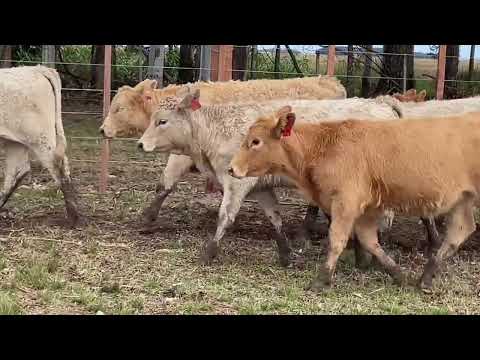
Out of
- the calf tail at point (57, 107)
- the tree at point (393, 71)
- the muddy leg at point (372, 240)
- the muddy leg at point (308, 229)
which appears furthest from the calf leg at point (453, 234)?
the tree at point (393, 71)

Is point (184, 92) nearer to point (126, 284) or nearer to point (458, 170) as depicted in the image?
point (126, 284)

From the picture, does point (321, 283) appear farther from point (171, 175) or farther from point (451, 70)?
point (451, 70)

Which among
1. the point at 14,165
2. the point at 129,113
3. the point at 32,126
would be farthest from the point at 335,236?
the point at 14,165

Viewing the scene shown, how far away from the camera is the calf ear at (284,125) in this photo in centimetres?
645

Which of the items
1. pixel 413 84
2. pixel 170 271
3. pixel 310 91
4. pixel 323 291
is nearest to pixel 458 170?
pixel 323 291

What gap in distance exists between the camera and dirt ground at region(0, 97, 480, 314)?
19.6 feet

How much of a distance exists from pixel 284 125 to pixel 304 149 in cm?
28

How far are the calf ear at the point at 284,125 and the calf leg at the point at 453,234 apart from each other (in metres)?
1.57

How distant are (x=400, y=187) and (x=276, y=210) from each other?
170 cm

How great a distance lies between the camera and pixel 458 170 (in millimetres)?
6359

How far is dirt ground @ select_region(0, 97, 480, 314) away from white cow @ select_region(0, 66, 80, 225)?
1.55 ft

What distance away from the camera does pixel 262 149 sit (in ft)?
21.6

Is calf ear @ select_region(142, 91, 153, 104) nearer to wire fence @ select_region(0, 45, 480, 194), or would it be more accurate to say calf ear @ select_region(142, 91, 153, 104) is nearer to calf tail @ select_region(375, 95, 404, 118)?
wire fence @ select_region(0, 45, 480, 194)

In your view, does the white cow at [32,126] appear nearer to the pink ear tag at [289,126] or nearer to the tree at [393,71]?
the pink ear tag at [289,126]
